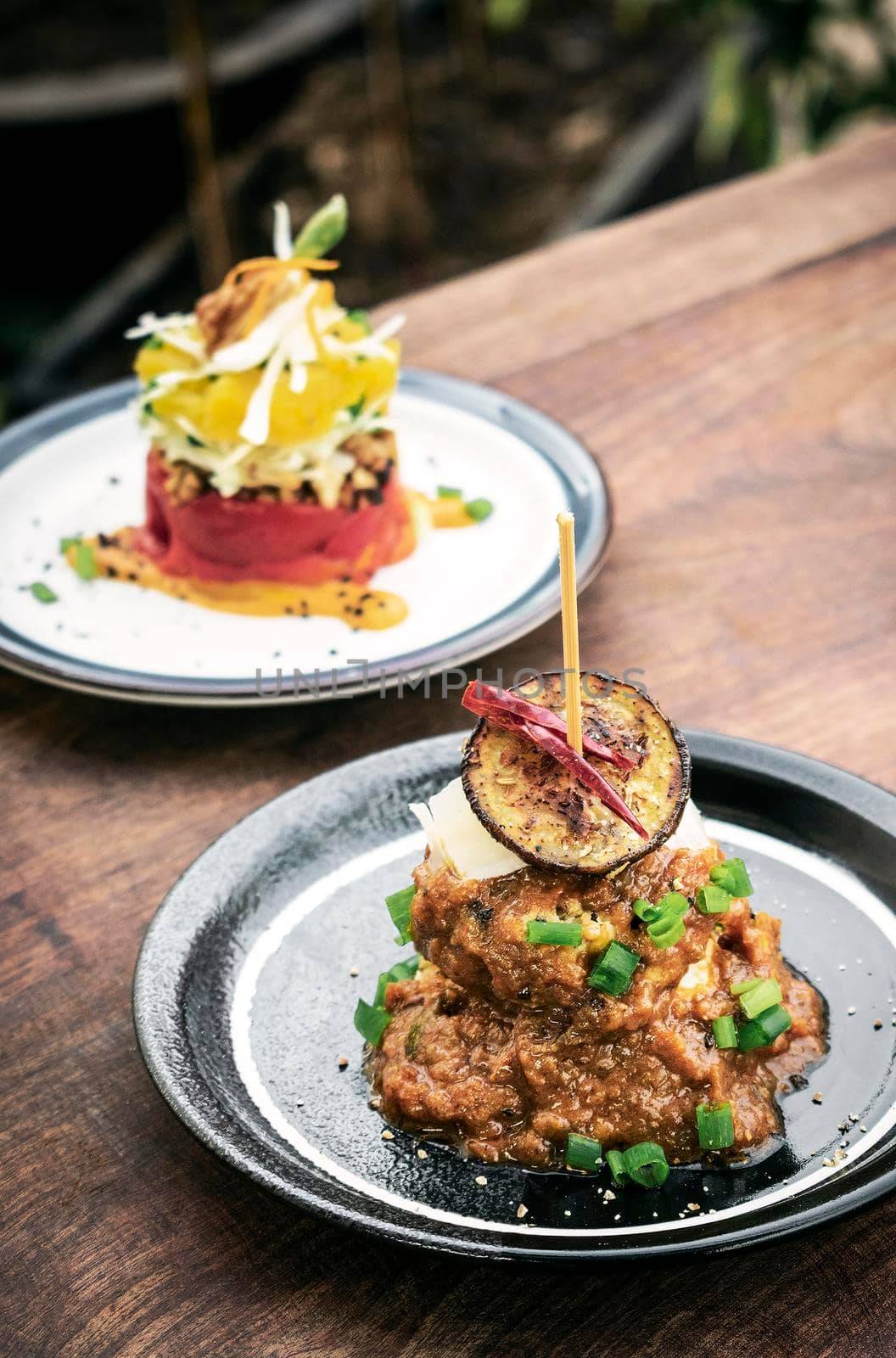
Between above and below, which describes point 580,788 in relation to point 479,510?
above

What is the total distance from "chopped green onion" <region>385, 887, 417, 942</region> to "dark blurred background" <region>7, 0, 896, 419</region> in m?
3.51

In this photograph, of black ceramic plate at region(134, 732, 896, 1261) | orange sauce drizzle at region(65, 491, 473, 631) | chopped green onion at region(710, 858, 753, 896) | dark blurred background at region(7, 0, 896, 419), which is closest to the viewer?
black ceramic plate at region(134, 732, 896, 1261)

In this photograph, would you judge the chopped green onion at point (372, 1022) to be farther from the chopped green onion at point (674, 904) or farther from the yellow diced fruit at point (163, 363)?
the yellow diced fruit at point (163, 363)

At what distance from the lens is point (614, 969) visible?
159 cm

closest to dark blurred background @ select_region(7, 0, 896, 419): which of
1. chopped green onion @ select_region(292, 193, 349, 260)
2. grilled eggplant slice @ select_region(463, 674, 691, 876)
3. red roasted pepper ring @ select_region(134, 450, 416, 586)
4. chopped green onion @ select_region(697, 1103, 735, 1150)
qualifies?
chopped green onion @ select_region(292, 193, 349, 260)

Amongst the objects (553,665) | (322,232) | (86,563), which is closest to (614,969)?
(553,665)

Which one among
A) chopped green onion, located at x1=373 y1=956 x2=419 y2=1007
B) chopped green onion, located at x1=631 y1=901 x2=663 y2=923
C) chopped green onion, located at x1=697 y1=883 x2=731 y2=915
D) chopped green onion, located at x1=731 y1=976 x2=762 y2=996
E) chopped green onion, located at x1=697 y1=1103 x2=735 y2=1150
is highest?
chopped green onion, located at x1=631 y1=901 x2=663 y2=923

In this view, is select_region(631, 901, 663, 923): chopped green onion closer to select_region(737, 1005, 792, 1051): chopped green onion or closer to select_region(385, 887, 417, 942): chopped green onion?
select_region(737, 1005, 792, 1051): chopped green onion

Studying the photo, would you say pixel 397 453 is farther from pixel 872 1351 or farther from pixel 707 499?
pixel 872 1351

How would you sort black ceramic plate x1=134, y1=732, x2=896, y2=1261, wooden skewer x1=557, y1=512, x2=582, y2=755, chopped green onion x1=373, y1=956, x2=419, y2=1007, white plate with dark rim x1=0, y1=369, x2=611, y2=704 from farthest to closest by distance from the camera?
white plate with dark rim x1=0, y1=369, x2=611, y2=704 → chopped green onion x1=373, y1=956, x2=419, y2=1007 → wooden skewer x1=557, y1=512, x2=582, y2=755 → black ceramic plate x1=134, y1=732, x2=896, y2=1261

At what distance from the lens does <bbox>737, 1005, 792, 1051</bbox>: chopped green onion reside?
5.40 ft

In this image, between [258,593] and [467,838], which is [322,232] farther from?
[467,838]

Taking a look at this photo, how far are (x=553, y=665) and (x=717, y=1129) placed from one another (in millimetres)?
1052

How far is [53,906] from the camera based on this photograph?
2074mm
